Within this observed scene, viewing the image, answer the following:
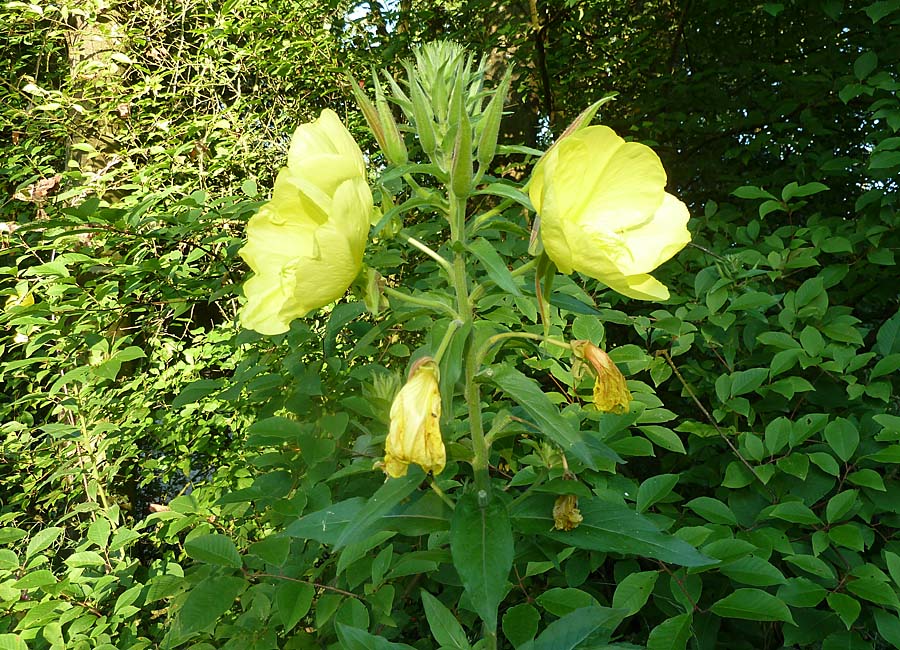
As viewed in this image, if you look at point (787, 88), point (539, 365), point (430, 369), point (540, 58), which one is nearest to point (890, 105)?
point (787, 88)

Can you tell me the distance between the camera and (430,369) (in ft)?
2.70

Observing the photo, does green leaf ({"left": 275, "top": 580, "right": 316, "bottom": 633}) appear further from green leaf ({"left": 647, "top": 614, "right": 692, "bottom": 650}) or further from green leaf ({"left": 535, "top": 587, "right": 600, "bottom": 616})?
green leaf ({"left": 647, "top": 614, "right": 692, "bottom": 650})

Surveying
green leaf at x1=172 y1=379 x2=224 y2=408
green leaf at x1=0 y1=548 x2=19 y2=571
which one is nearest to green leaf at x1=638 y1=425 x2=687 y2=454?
green leaf at x1=172 y1=379 x2=224 y2=408

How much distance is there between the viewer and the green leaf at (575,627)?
1.05 meters

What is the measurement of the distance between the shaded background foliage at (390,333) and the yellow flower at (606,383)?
7 cm

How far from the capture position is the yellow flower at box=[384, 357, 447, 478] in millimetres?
777

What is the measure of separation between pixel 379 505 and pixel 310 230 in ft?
1.27

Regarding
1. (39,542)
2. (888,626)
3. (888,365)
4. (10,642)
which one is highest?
(888,365)

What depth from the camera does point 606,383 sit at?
3.05ft

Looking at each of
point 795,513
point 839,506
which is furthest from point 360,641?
point 839,506

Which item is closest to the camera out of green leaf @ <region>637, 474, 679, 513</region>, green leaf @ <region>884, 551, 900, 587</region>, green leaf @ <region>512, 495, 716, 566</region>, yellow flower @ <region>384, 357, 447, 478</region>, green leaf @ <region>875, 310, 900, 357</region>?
yellow flower @ <region>384, 357, 447, 478</region>

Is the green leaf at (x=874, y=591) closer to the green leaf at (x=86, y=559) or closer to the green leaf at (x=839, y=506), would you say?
the green leaf at (x=839, y=506)

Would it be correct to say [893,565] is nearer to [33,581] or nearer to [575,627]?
[575,627]

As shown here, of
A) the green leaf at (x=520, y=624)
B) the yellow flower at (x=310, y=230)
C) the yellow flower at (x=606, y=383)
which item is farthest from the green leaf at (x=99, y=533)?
the yellow flower at (x=606, y=383)
